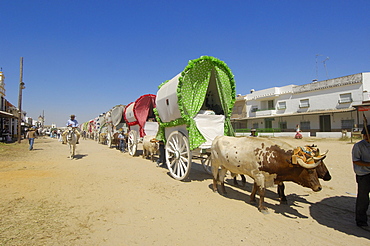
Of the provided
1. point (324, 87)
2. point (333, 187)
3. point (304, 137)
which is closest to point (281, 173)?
point (333, 187)

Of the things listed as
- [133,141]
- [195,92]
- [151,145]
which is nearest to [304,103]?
[133,141]

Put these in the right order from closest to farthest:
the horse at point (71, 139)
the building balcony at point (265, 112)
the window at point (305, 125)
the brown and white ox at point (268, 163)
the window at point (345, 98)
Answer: the brown and white ox at point (268, 163) → the horse at point (71, 139) → the window at point (345, 98) → the window at point (305, 125) → the building balcony at point (265, 112)

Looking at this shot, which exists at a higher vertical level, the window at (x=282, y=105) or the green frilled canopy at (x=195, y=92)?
the window at (x=282, y=105)

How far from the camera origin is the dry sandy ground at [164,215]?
3.04 m

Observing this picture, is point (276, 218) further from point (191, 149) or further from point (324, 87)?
point (324, 87)

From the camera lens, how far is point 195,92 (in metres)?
6.32

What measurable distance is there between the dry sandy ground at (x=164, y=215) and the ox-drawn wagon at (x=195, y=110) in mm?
1008

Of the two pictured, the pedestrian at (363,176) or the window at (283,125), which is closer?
the pedestrian at (363,176)

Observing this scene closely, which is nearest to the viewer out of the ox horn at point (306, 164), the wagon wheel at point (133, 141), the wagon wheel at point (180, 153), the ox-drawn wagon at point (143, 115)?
the ox horn at point (306, 164)

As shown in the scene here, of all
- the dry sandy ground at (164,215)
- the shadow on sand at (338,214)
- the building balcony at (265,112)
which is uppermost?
the building balcony at (265,112)

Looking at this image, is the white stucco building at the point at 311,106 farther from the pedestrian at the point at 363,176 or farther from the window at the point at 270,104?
the pedestrian at the point at 363,176

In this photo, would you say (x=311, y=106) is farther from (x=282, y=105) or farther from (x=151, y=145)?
(x=151, y=145)

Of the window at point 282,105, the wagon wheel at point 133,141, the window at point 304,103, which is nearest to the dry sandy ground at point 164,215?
the wagon wheel at point 133,141

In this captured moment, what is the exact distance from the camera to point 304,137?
75.6 feet
